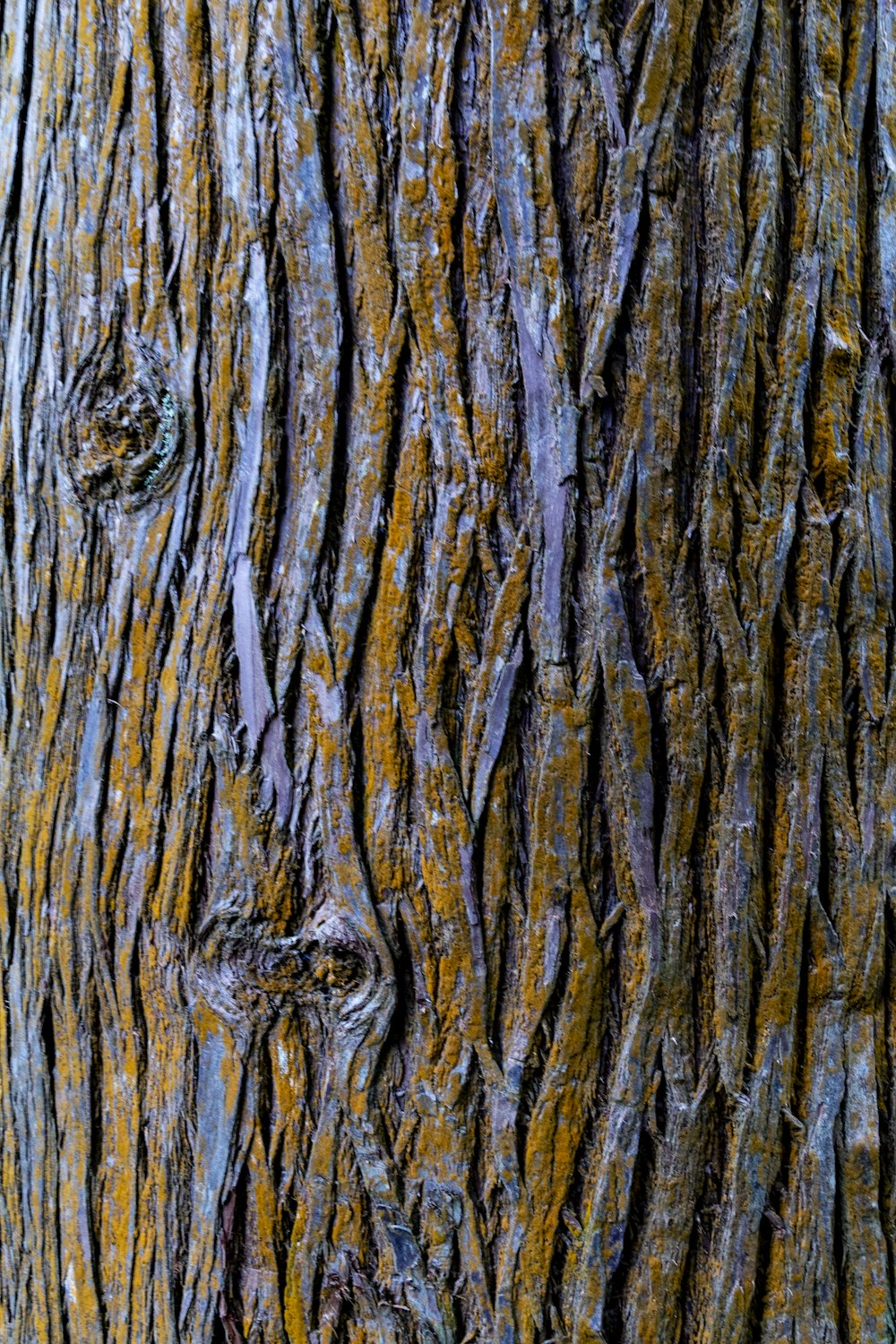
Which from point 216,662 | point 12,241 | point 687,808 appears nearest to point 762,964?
point 687,808

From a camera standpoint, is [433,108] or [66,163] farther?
[66,163]

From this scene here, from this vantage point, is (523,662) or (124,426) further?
(124,426)

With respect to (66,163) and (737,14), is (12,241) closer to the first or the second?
(66,163)

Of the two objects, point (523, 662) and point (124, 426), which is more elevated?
point (124, 426)

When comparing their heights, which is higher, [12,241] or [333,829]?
[12,241]

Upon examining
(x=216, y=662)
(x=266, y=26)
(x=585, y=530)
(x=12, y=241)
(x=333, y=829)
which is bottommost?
(x=333, y=829)
